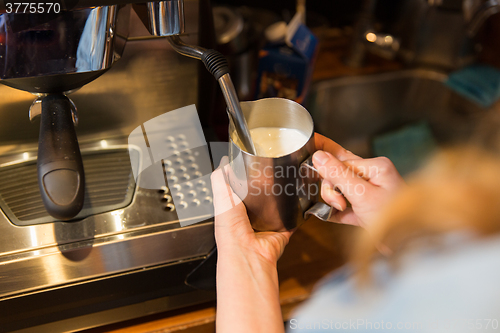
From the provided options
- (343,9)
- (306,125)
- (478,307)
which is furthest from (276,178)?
(343,9)

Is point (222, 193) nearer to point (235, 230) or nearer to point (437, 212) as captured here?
point (235, 230)

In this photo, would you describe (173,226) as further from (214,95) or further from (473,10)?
(473,10)

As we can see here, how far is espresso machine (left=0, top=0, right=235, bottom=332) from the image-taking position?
0.37m

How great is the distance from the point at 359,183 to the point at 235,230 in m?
0.15

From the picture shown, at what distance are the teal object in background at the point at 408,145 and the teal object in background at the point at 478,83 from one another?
0.43ft

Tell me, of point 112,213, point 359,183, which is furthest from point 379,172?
point 112,213

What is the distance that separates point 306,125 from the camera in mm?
411

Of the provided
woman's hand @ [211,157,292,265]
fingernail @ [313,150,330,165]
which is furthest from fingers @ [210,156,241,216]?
fingernail @ [313,150,330,165]

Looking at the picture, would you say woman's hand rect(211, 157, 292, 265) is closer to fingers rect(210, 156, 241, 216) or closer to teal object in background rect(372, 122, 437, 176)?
fingers rect(210, 156, 241, 216)

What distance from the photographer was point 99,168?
52cm

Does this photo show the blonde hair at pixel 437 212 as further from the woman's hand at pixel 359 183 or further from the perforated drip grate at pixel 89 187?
the perforated drip grate at pixel 89 187

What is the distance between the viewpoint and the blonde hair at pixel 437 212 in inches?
11.2

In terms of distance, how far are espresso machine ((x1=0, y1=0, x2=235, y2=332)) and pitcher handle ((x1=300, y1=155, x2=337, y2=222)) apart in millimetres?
100

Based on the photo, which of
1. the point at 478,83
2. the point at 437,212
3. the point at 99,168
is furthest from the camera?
the point at 478,83
